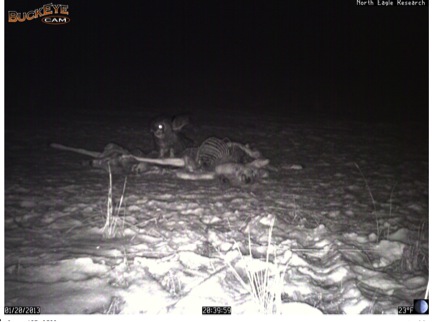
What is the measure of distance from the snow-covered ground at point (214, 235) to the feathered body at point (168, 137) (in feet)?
0.83

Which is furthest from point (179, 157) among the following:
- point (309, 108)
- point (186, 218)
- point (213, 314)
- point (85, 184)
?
point (309, 108)

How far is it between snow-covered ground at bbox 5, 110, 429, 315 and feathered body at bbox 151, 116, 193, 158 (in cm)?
25

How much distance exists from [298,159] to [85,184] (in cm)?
164

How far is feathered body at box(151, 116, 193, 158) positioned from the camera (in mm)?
3250

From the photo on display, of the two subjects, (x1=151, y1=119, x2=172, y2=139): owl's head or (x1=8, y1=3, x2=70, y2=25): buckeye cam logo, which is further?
(x1=151, y1=119, x2=172, y2=139): owl's head

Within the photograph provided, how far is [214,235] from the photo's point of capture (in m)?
2.11

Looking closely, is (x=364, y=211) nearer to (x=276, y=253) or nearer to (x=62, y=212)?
(x=276, y=253)
